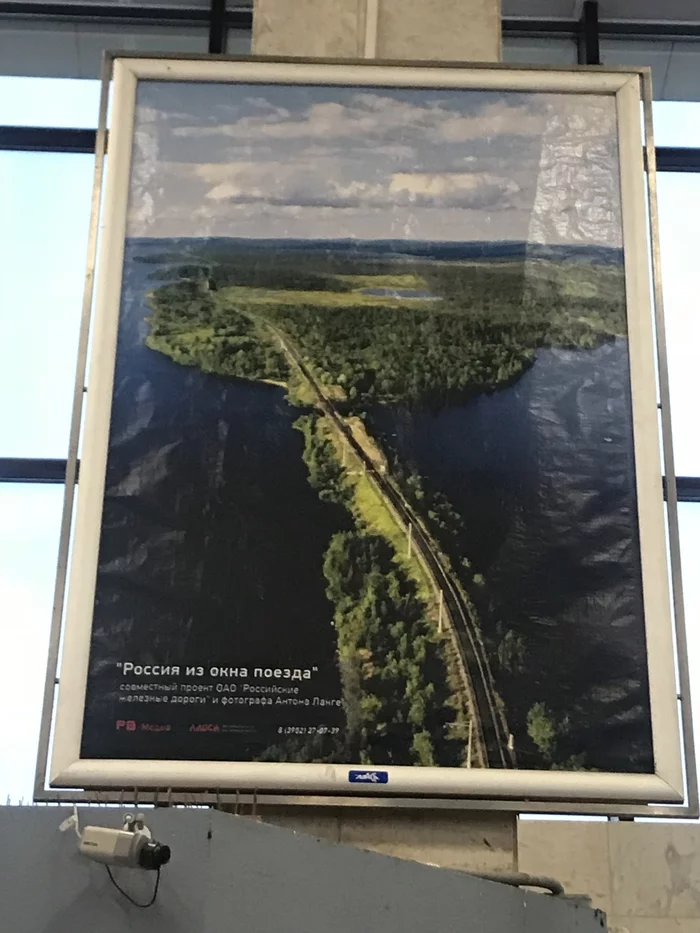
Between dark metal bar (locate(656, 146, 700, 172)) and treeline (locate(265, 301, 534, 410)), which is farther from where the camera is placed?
dark metal bar (locate(656, 146, 700, 172))

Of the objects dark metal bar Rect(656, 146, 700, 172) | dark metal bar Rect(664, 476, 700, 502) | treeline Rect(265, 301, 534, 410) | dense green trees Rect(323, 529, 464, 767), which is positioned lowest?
dense green trees Rect(323, 529, 464, 767)

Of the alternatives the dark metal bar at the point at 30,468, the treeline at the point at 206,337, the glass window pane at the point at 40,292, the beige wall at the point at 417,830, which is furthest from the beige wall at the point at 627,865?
the glass window pane at the point at 40,292

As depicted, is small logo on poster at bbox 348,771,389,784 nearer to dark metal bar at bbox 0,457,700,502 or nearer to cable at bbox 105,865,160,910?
cable at bbox 105,865,160,910

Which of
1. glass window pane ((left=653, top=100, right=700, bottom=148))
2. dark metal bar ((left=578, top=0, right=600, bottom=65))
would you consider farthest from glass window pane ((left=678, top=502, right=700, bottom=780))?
dark metal bar ((left=578, top=0, right=600, bottom=65))

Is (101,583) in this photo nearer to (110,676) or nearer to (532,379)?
(110,676)

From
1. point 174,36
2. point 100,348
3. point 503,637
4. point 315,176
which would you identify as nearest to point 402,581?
point 503,637

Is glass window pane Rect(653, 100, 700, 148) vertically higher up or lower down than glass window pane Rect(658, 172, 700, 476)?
higher up

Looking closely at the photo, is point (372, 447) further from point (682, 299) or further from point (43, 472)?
point (682, 299)
